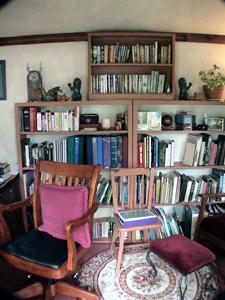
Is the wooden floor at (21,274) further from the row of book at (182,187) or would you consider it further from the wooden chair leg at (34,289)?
the row of book at (182,187)

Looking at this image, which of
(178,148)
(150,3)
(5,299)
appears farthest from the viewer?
(178,148)

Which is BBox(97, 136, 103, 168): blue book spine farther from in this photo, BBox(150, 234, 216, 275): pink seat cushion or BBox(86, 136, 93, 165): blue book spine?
BBox(150, 234, 216, 275): pink seat cushion

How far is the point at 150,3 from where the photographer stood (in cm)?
144

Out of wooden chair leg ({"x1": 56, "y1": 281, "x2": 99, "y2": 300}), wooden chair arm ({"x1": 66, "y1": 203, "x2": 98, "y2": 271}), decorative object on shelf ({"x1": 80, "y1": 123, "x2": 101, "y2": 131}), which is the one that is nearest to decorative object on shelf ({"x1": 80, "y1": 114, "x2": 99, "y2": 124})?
decorative object on shelf ({"x1": 80, "y1": 123, "x2": 101, "y2": 131})

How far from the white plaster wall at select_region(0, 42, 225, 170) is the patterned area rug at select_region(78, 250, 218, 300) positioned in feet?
4.74

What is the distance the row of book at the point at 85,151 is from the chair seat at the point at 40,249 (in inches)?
32.6

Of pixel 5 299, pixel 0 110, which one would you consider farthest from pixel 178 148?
pixel 5 299

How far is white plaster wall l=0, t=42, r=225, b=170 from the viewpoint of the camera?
2365 mm

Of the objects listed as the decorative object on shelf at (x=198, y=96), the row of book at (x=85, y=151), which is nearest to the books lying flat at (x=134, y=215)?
the row of book at (x=85, y=151)

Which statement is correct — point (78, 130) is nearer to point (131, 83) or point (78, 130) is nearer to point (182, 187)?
point (131, 83)

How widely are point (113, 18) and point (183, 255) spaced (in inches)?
74.5

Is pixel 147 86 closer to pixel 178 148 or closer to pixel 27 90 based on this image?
pixel 178 148

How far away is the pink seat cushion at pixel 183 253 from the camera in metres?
1.49

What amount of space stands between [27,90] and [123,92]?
986mm
